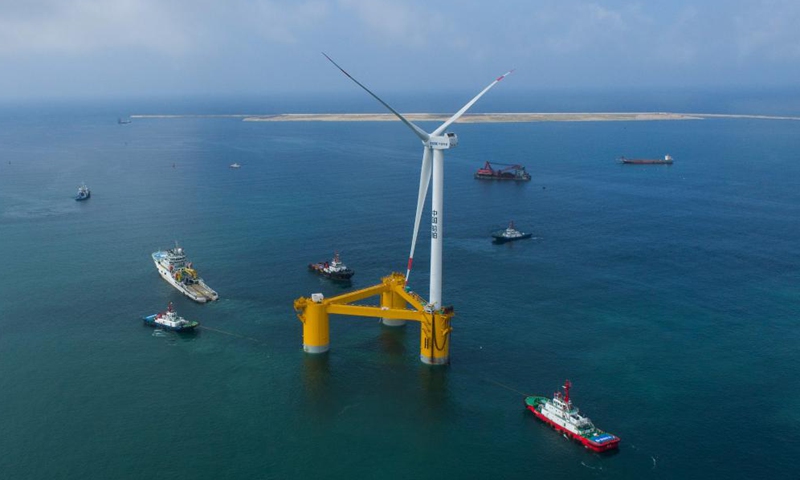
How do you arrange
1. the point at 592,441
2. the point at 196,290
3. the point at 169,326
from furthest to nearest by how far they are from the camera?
the point at 196,290 → the point at 169,326 → the point at 592,441

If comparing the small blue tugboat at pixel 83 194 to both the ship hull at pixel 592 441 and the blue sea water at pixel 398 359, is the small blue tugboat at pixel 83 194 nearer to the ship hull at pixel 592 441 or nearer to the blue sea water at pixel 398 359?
the blue sea water at pixel 398 359

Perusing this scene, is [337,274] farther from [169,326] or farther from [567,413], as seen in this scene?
[567,413]

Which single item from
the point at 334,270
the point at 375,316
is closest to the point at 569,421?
the point at 375,316

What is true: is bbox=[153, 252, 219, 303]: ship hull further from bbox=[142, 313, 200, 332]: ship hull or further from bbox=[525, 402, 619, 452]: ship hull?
bbox=[525, 402, 619, 452]: ship hull

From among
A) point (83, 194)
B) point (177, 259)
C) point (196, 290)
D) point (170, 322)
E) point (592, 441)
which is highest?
point (177, 259)

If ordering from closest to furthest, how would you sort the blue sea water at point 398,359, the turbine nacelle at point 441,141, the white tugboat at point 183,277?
the blue sea water at point 398,359, the turbine nacelle at point 441,141, the white tugboat at point 183,277

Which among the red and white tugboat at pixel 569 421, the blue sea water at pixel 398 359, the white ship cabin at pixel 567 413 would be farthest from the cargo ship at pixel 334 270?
the white ship cabin at pixel 567 413
